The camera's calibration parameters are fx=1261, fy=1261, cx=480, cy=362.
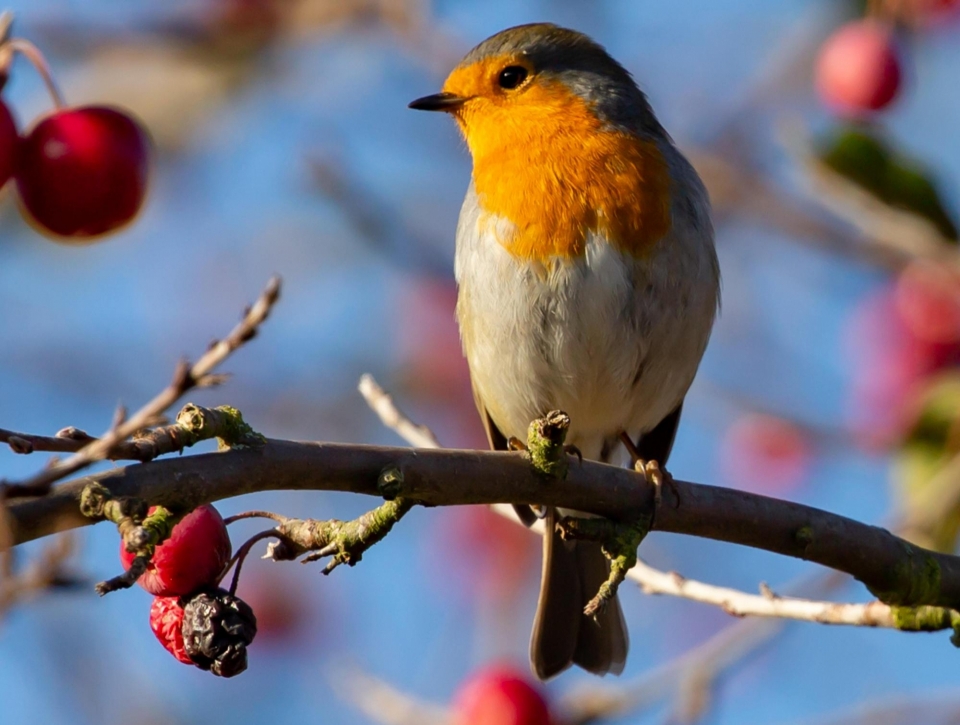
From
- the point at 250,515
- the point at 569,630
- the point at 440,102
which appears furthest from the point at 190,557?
the point at 440,102

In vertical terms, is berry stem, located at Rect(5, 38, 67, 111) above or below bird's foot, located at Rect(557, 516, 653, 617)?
above

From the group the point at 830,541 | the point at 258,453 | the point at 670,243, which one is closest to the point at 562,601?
the point at 670,243

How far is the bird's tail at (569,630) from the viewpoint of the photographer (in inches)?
143

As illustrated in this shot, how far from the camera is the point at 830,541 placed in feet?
8.27

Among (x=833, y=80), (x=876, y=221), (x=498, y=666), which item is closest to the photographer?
(x=498, y=666)

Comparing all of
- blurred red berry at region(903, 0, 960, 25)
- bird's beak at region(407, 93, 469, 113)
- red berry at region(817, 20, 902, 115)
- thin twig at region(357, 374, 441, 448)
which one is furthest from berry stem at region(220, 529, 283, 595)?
blurred red berry at region(903, 0, 960, 25)

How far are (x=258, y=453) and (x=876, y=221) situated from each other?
238 centimetres

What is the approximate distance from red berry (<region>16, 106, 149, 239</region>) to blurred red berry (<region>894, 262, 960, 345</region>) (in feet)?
8.48

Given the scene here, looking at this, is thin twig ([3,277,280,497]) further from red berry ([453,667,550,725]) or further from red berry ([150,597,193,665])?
red berry ([453,667,550,725])

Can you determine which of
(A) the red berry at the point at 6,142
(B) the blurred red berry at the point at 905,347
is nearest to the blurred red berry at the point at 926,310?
(B) the blurred red berry at the point at 905,347

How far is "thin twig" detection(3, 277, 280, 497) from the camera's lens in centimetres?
150

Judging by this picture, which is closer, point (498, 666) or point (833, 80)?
point (498, 666)

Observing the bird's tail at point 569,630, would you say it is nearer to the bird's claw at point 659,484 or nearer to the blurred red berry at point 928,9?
the bird's claw at point 659,484

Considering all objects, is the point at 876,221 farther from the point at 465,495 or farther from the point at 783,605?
the point at 465,495
